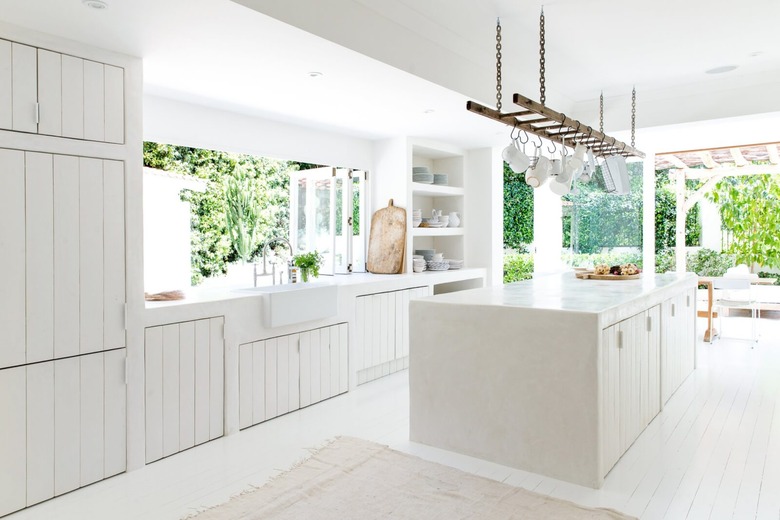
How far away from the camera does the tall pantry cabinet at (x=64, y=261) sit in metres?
2.48

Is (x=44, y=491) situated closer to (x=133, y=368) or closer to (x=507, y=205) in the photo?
(x=133, y=368)

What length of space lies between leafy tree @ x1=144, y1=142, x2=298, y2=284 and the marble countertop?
4.94 m

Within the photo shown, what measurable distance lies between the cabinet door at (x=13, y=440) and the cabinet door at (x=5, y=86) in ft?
3.71

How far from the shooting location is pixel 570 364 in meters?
2.74

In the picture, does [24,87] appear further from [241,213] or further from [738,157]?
[738,157]

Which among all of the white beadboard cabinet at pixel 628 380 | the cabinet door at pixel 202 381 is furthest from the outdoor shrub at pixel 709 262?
the cabinet door at pixel 202 381

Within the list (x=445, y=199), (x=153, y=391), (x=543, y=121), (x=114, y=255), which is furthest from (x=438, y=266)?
(x=114, y=255)

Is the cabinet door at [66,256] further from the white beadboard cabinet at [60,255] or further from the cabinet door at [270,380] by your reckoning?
the cabinet door at [270,380]

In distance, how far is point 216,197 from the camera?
7.90 metres

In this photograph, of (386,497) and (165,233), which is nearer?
(386,497)

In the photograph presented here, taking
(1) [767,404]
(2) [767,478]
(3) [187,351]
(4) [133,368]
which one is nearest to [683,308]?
(1) [767,404]

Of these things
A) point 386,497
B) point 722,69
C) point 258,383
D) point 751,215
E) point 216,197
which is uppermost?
point 722,69

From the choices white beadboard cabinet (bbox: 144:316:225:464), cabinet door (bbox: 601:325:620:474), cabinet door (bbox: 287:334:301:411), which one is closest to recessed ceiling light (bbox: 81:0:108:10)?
white beadboard cabinet (bbox: 144:316:225:464)

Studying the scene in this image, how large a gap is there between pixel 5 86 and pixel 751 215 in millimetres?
9168
